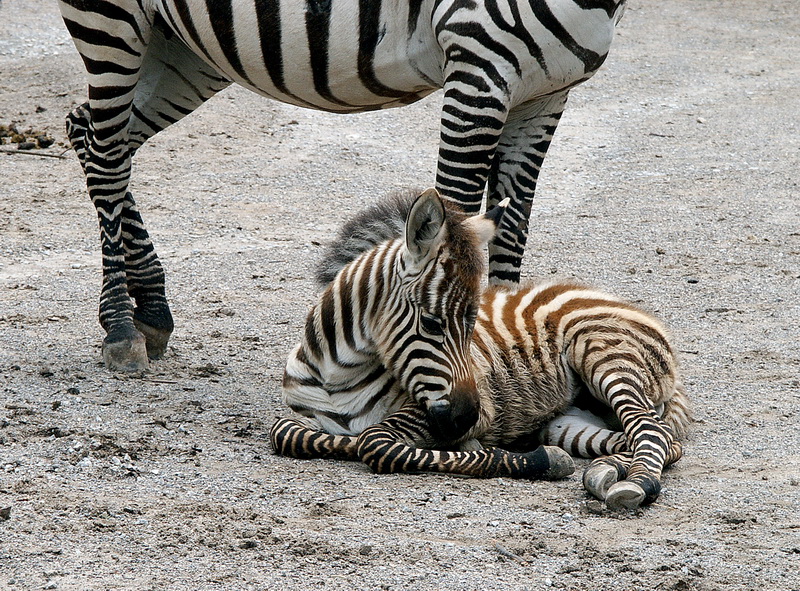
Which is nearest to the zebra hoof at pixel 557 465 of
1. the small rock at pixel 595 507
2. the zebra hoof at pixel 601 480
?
the zebra hoof at pixel 601 480

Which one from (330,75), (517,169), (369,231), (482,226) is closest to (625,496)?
(482,226)

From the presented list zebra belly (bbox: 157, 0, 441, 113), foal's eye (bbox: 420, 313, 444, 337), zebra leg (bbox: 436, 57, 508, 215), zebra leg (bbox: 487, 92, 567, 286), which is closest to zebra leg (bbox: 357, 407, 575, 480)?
foal's eye (bbox: 420, 313, 444, 337)

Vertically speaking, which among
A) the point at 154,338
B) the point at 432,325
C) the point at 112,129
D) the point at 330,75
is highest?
the point at 330,75

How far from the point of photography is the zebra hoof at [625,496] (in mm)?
4734

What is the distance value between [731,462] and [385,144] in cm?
786

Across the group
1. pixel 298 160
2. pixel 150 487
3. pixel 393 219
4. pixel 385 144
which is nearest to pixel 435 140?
pixel 385 144

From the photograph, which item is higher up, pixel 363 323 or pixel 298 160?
pixel 363 323

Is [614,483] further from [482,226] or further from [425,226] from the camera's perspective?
[425,226]

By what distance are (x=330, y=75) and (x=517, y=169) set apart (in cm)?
123

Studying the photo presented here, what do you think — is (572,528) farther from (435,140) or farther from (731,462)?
(435,140)

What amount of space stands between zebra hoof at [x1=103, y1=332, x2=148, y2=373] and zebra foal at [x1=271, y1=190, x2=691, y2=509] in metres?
1.40

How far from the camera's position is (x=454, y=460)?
5.19m

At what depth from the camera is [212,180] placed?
11.3 meters

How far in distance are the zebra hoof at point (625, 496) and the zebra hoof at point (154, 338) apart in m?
3.45
